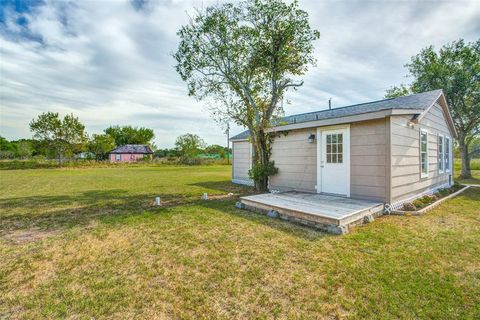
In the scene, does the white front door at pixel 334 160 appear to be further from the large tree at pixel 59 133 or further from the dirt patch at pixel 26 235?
the large tree at pixel 59 133

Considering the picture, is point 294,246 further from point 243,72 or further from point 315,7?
point 315,7

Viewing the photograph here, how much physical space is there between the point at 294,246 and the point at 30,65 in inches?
471

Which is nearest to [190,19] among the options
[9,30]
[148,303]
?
[9,30]

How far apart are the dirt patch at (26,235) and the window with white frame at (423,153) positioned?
31.7 feet

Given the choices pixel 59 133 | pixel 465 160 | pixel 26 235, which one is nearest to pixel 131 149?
pixel 59 133

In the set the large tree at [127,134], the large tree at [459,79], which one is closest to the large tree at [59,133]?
the large tree at [127,134]

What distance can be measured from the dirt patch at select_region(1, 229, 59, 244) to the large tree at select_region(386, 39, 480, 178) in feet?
60.0

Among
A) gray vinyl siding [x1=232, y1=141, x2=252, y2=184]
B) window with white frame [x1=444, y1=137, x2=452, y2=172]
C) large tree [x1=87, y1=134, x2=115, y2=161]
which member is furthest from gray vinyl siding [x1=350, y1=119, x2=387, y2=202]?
large tree [x1=87, y1=134, x2=115, y2=161]

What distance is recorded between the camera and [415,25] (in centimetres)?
761

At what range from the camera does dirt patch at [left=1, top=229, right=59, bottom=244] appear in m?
4.05

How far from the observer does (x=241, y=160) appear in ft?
39.5

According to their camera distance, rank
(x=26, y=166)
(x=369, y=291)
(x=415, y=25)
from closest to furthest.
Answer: (x=369, y=291) < (x=415, y=25) < (x=26, y=166)

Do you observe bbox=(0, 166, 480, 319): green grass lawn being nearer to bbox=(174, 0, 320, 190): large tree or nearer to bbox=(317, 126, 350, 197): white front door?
bbox=(317, 126, 350, 197): white front door

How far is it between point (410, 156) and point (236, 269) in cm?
611
